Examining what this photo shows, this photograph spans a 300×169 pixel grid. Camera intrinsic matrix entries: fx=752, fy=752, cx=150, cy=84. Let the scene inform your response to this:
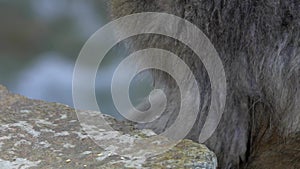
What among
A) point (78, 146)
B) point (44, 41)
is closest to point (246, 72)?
point (78, 146)

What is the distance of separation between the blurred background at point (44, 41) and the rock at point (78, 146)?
8.91 feet

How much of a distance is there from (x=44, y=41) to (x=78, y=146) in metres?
3.79

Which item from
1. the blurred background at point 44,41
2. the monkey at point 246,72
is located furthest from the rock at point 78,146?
the blurred background at point 44,41

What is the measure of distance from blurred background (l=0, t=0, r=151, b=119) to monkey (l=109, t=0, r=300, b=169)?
274 centimetres

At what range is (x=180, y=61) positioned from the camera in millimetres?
1358

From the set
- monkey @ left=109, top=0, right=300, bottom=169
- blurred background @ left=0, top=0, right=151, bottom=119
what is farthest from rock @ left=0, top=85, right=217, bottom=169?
blurred background @ left=0, top=0, right=151, bottom=119

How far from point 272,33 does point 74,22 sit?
396cm

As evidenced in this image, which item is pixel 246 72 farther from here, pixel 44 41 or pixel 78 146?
pixel 44 41

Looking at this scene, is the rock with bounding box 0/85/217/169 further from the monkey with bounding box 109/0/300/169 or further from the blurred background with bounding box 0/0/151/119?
the blurred background with bounding box 0/0/151/119

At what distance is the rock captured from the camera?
1.25 m

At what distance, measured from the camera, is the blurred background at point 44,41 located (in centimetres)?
450

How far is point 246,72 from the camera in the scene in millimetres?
1318

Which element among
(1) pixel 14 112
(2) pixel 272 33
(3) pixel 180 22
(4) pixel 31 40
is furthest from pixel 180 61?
(4) pixel 31 40

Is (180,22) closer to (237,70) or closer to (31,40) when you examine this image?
(237,70)
